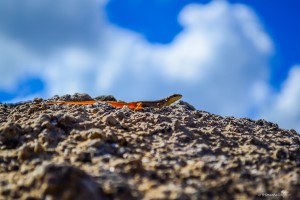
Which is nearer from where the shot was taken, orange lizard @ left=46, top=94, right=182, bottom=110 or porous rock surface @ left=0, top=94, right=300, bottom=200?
porous rock surface @ left=0, top=94, right=300, bottom=200

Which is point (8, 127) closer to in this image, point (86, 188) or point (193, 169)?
point (86, 188)

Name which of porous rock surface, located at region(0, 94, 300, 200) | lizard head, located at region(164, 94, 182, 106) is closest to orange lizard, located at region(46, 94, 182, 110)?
lizard head, located at region(164, 94, 182, 106)

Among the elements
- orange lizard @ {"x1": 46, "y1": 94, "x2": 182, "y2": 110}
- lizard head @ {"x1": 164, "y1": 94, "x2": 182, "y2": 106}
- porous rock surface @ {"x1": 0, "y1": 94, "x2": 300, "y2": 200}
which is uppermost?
lizard head @ {"x1": 164, "y1": 94, "x2": 182, "y2": 106}

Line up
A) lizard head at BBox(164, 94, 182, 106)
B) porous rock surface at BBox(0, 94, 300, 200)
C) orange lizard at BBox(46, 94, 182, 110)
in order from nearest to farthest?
1. porous rock surface at BBox(0, 94, 300, 200)
2. orange lizard at BBox(46, 94, 182, 110)
3. lizard head at BBox(164, 94, 182, 106)

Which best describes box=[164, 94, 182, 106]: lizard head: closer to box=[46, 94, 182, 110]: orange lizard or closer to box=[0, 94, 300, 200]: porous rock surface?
box=[46, 94, 182, 110]: orange lizard

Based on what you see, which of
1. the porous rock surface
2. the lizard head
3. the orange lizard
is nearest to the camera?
the porous rock surface

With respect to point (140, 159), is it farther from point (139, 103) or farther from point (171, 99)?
point (171, 99)

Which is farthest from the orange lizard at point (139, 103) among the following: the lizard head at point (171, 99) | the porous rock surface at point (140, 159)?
the porous rock surface at point (140, 159)

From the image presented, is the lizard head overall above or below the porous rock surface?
above

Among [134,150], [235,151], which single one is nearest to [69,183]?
[134,150]
